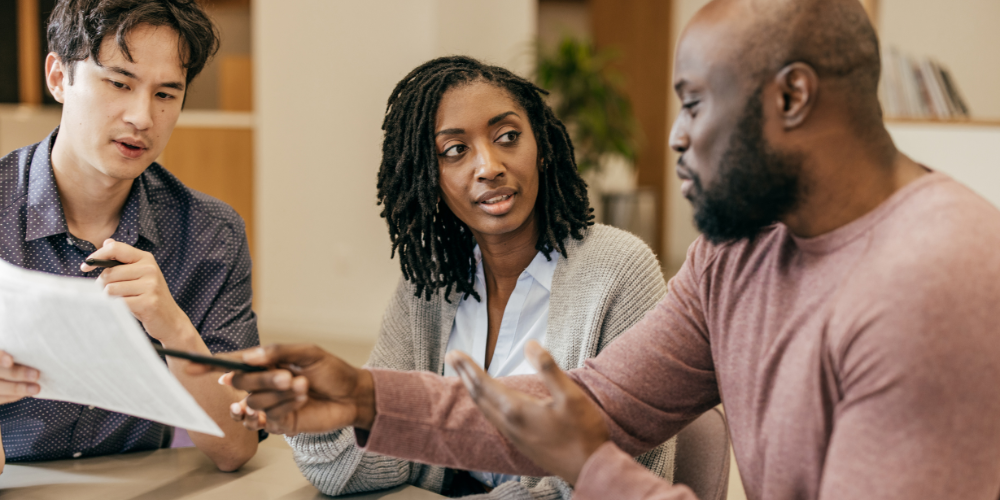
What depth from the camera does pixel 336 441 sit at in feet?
3.80

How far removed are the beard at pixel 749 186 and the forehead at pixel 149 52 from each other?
92cm

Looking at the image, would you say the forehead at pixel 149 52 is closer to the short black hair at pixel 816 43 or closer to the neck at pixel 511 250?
the neck at pixel 511 250

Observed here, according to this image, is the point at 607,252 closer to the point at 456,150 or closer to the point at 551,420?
the point at 456,150

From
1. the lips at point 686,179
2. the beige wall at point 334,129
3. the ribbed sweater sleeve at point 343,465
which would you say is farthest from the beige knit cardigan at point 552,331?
the beige wall at point 334,129

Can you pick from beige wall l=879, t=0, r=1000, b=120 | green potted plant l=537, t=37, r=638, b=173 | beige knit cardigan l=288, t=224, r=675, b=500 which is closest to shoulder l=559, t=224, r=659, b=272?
beige knit cardigan l=288, t=224, r=675, b=500

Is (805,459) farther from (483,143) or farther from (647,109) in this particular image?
(647,109)

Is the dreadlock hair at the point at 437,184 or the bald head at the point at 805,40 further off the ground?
the bald head at the point at 805,40

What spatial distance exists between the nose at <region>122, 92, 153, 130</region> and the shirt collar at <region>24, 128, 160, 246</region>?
0.17 metres

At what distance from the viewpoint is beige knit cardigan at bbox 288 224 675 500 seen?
113cm

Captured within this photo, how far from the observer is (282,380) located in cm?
88

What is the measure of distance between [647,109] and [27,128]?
5285 millimetres

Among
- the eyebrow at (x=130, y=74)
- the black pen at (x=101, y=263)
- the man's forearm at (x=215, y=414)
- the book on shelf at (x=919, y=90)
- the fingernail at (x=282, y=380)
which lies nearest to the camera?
the fingernail at (x=282, y=380)

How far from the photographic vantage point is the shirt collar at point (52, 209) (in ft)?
4.33

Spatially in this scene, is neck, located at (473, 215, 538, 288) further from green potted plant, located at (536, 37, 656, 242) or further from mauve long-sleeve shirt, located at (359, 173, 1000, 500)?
green potted plant, located at (536, 37, 656, 242)
